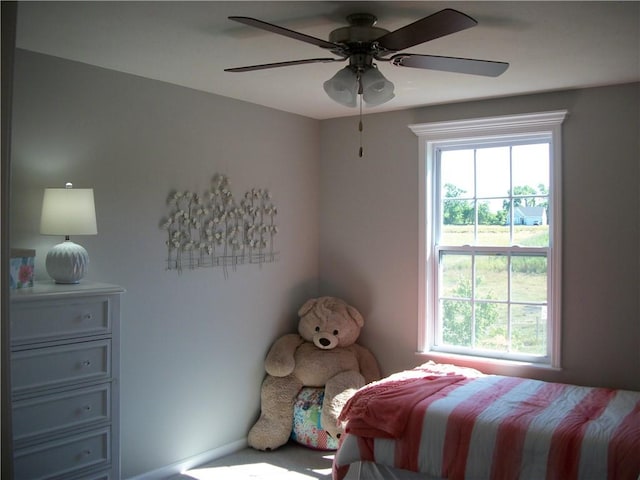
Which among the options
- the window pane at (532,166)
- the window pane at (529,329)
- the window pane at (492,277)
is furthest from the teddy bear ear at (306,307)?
the window pane at (532,166)

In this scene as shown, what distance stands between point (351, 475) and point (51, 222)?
201cm

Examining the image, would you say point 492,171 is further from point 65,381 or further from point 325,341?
point 65,381

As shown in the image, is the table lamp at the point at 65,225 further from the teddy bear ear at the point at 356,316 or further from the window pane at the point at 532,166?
the window pane at the point at 532,166

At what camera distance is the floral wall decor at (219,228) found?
3605 millimetres

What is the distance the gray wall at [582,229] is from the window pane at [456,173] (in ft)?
0.68

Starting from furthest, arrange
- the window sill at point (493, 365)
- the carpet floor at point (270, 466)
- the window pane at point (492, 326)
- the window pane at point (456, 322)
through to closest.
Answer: the window pane at point (456, 322) < the window pane at point (492, 326) < the window sill at point (493, 365) < the carpet floor at point (270, 466)

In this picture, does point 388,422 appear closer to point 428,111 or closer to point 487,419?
point 487,419

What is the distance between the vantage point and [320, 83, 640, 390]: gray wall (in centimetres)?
351

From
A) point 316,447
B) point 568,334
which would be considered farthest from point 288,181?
point 568,334

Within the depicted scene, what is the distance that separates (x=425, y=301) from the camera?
4211 mm

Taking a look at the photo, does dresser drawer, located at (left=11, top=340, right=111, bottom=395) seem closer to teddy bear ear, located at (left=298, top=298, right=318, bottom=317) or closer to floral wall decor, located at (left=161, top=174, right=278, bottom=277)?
floral wall decor, located at (left=161, top=174, right=278, bottom=277)

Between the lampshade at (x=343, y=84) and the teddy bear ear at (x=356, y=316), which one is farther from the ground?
the lampshade at (x=343, y=84)

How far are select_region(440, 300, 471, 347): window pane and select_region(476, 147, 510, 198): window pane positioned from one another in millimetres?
807

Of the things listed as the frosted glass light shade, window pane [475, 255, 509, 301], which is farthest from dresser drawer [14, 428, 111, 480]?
window pane [475, 255, 509, 301]
